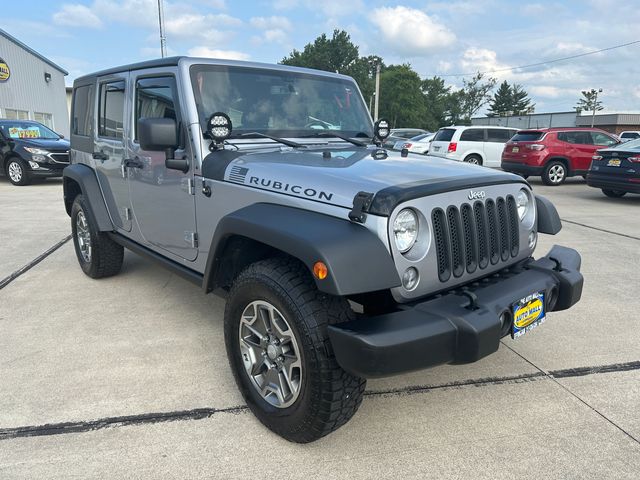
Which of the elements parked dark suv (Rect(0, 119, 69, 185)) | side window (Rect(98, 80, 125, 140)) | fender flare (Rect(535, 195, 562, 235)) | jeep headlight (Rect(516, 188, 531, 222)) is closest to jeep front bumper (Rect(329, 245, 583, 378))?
jeep headlight (Rect(516, 188, 531, 222))

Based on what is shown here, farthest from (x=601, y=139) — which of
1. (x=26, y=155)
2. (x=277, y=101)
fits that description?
(x=26, y=155)

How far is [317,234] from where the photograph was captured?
2.07 metres

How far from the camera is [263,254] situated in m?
2.68

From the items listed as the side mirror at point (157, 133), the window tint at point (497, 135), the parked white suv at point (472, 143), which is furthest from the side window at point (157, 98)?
the window tint at point (497, 135)

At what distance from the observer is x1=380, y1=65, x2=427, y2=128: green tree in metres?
76.9

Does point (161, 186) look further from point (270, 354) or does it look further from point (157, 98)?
point (270, 354)

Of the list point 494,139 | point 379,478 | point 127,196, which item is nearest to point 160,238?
point 127,196

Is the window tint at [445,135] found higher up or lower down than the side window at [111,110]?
higher up

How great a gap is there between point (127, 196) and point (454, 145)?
12595 millimetres

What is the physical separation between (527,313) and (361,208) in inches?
41.0

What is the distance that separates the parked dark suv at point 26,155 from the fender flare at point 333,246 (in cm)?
1202

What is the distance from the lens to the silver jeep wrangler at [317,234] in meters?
2.02

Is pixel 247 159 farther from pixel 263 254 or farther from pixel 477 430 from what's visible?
pixel 477 430

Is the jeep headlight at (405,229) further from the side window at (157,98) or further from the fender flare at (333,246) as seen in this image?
the side window at (157,98)
